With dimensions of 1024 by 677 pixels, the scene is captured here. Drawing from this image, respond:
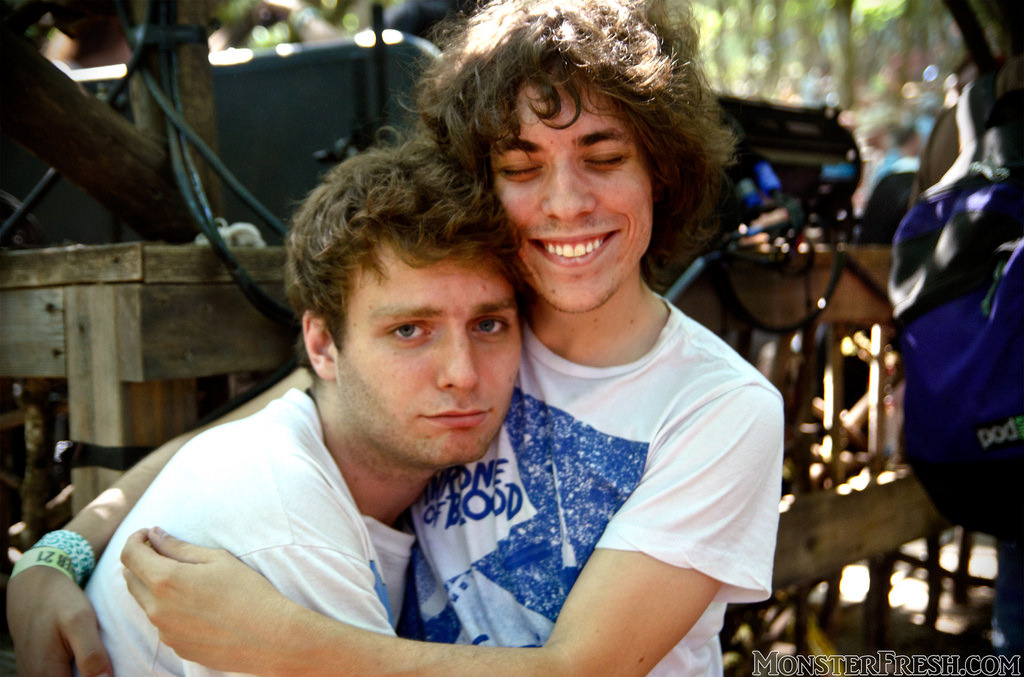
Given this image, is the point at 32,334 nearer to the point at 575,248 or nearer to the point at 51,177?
the point at 51,177

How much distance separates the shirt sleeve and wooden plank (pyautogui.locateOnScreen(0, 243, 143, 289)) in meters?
1.28

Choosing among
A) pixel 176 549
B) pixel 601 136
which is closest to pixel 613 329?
pixel 601 136

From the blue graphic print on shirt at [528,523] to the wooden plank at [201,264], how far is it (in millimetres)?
820

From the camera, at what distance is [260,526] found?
59.5 inches

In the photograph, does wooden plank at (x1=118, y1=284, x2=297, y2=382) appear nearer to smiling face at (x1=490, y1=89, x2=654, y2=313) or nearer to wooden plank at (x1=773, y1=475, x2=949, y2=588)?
smiling face at (x1=490, y1=89, x2=654, y2=313)

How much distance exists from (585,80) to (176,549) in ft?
4.14

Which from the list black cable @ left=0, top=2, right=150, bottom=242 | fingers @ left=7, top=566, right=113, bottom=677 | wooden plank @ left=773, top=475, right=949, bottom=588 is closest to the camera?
fingers @ left=7, top=566, right=113, bottom=677

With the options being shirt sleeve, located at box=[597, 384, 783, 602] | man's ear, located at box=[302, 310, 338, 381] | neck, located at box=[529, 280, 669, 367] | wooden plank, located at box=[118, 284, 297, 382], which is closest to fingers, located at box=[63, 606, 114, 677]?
wooden plank, located at box=[118, 284, 297, 382]

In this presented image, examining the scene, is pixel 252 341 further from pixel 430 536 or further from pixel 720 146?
pixel 720 146

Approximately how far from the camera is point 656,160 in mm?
1916

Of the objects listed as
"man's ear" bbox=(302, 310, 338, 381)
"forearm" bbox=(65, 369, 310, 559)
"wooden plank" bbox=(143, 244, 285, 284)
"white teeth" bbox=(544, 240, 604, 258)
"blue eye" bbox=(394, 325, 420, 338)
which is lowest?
"forearm" bbox=(65, 369, 310, 559)

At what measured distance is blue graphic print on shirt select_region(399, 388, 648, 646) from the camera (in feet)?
5.53

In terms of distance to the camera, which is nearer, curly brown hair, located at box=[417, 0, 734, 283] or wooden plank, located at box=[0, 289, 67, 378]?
curly brown hair, located at box=[417, 0, 734, 283]

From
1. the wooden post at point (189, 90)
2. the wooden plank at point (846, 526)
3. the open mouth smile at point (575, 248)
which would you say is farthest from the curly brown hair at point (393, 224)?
the wooden plank at point (846, 526)
